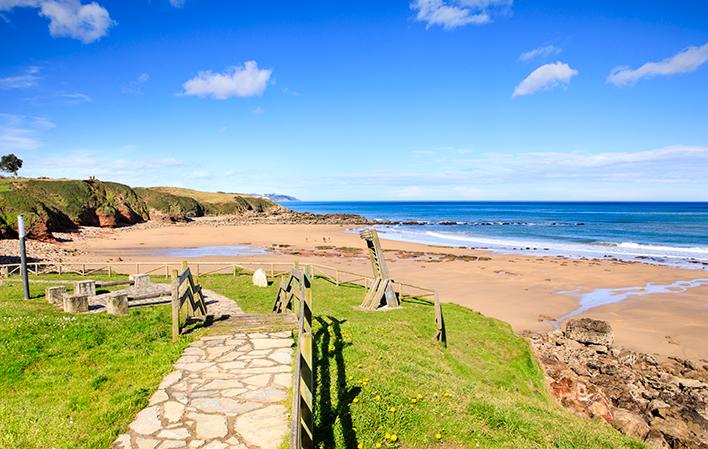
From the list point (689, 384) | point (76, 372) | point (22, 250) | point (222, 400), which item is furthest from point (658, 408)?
point (22, 250)

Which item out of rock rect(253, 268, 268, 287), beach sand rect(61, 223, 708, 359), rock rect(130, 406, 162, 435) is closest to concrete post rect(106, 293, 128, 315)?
rock rect(130, 406, 162, 435)

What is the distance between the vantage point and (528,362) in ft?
43.0

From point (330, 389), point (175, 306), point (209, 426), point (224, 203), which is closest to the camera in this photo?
point (209, 426)

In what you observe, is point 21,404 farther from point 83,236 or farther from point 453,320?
point 83,236

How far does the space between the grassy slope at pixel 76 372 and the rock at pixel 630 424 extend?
10.0 metres

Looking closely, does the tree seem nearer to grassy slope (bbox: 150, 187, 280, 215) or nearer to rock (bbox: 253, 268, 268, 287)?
grassy slope (bbox: 150, 187, 280, 215)

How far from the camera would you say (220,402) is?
6.00 meters

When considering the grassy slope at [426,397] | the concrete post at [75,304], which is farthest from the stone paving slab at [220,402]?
the concrete post at [75,304]

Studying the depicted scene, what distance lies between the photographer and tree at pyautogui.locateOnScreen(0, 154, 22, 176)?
3204 inches

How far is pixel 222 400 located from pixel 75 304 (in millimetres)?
7932

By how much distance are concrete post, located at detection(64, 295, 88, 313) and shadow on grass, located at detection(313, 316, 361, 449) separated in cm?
705

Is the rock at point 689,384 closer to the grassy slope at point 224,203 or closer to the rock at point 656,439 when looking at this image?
the rock at point 656,439

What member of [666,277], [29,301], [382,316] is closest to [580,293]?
[666,277]

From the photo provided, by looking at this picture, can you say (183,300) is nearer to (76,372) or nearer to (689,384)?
(76,372)
